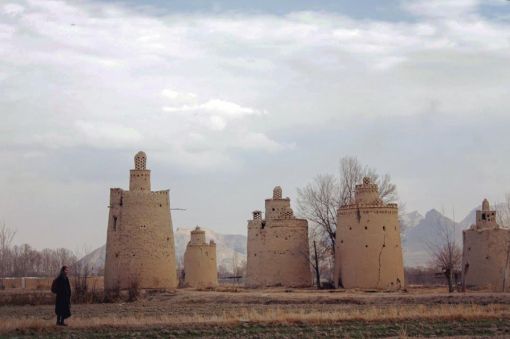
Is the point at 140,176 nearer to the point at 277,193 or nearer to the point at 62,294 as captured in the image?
the point at 277,193

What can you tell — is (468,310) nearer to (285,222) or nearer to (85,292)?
(85,292)

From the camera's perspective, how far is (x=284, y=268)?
160 feet

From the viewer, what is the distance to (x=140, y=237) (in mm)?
45000

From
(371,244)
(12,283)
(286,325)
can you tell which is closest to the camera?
(286,325)

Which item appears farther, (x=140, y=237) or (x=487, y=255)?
(x=487, y=255)

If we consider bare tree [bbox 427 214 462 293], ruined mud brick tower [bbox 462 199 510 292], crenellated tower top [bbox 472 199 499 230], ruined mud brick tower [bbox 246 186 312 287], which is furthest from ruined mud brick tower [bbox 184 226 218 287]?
crenellated tower top [bbox 472 199 499 230]

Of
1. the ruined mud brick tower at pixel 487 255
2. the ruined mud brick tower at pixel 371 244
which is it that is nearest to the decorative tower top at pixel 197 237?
the ruined mud brick tower at pixel 371 244

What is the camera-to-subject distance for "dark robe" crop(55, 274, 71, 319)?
23.9m

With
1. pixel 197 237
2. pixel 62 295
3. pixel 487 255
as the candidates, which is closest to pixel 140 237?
pixel 197 237

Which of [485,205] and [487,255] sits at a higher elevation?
[485,205]

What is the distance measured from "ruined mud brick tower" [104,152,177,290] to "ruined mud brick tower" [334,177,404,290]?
983 centimetres

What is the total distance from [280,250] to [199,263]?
28.9 ft

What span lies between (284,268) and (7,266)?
195ft

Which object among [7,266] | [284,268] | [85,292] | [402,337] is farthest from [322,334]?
[7,266]
